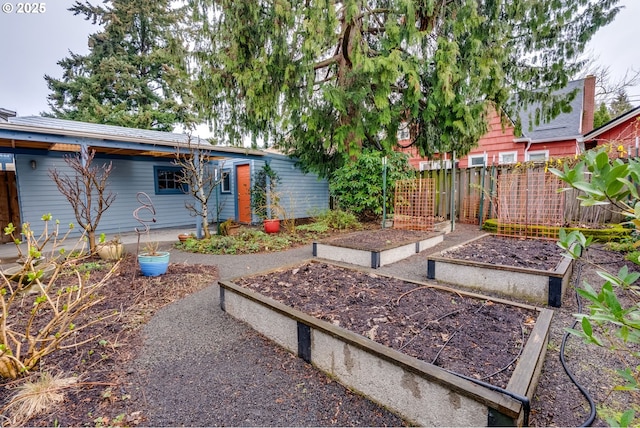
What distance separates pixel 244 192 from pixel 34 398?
907cm

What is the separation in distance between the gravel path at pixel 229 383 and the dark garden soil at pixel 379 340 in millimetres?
14

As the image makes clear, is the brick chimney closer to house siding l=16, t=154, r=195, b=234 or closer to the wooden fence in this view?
the wooden fence

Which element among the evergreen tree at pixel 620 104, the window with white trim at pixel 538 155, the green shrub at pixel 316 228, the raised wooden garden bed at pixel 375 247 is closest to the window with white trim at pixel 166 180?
the green shrub at pixel 316 228

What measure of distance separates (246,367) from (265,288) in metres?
1.01

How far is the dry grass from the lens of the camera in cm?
169

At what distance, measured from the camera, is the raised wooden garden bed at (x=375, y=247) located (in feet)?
16.0

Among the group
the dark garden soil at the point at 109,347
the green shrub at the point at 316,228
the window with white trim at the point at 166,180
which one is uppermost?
the window with white trim at the point at 166,180

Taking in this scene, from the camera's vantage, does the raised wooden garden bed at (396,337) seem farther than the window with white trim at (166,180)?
No

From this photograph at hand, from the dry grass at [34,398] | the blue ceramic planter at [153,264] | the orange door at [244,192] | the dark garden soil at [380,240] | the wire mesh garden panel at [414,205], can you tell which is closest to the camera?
the dry grass at [34,398]

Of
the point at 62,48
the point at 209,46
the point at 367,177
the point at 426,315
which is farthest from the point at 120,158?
the point at 62,48

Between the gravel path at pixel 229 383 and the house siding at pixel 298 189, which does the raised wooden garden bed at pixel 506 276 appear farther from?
the house siding at pixel 298 189

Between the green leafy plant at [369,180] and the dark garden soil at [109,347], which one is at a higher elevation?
the green leafy plant at [369,180]

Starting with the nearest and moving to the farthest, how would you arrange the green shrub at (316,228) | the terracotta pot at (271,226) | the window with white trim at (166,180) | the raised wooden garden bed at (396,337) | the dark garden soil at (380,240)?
the raised wooden garden bed at (396,337)
the dark garden soil at (380,240)
the green shrub at (316,228)
the terracotta pot at (271,226)
the window with white trim at (166,180)

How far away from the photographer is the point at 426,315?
8.07ft
